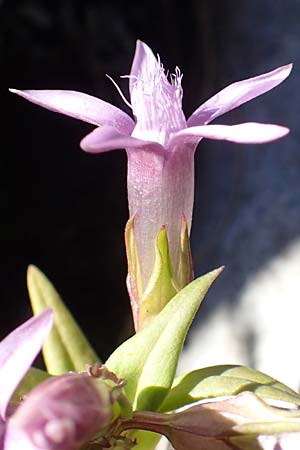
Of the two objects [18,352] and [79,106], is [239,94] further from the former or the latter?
[18,352]

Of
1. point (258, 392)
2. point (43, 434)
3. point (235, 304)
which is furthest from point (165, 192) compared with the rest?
point (235, 304)

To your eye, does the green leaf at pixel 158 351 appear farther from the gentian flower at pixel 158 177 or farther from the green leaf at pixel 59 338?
the green leaf at pixel 59 338

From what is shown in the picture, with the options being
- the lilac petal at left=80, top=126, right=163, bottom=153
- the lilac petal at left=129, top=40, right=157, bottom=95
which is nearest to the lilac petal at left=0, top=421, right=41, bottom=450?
the lilac petal at left=80, top=126, right=163, bottom=153

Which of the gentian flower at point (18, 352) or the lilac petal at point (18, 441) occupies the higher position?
the gentian flower at point (18, 352)

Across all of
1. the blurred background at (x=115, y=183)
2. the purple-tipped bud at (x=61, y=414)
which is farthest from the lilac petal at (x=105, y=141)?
the blurred background at (x=115, y=183)

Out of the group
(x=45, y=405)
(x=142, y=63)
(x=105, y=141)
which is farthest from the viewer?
(x=142, y=63)

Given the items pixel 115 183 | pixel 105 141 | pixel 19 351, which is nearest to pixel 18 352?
pixel 19 351
